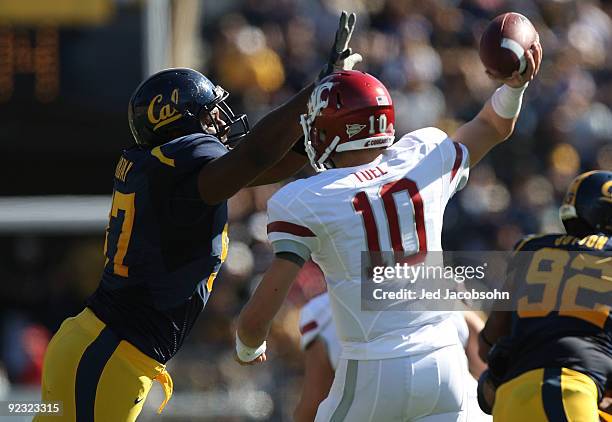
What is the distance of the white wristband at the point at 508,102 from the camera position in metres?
5.32

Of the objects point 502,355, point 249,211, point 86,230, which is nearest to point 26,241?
point 86,230

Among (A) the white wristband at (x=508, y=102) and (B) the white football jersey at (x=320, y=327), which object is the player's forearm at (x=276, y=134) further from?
(B) the white football jersey at (x=320, y=327)

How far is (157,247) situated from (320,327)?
1.75 meters

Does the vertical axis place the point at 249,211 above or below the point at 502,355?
below

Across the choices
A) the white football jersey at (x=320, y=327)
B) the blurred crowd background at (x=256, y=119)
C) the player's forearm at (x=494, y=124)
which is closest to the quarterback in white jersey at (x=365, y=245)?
the player's forearm at (x=494, y=124)

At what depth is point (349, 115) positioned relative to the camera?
482 centimetres

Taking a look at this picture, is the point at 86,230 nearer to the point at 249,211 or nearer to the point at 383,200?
the point at 249,211

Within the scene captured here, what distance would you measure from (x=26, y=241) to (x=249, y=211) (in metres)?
2.98

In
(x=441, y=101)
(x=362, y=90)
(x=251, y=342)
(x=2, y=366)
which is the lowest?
(x=2, y=366)

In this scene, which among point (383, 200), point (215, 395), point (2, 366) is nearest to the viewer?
point (383, 200)

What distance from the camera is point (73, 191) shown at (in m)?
11.7

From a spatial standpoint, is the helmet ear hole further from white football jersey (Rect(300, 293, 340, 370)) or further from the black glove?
white football jersey (Rect(300, 293, 340, 370))

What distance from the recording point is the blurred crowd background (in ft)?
36.1

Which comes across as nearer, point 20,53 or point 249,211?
point 20,53
